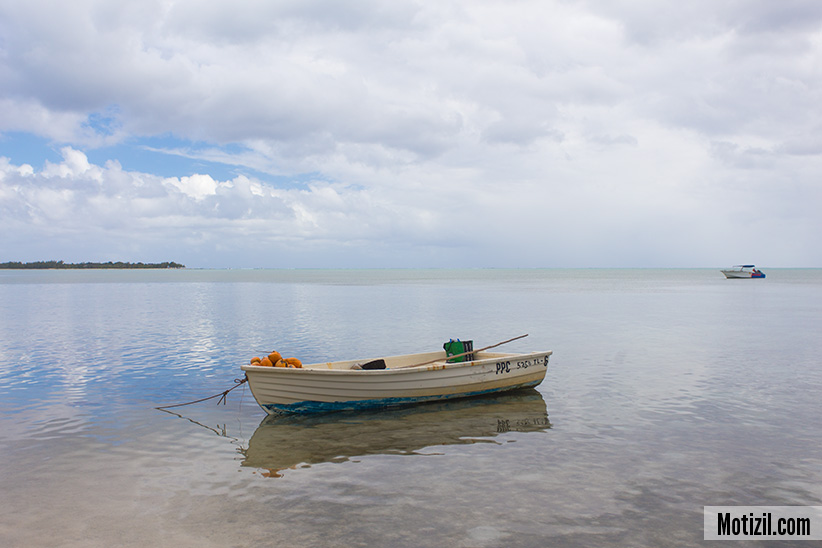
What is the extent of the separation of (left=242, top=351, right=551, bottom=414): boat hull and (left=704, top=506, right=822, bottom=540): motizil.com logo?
8702 millimetres

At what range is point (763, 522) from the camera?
9.14 meters

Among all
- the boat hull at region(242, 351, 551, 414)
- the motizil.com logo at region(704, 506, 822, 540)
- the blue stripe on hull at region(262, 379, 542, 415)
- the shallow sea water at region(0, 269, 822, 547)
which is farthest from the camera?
the blue stripe on hull at region(262, 379, 542, 415)

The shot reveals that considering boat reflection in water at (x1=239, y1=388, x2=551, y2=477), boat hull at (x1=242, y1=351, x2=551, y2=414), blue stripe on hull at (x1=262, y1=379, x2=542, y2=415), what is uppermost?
boat hull at (x1=242, y1=351, x2=551, y2=414)

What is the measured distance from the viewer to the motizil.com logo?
28.6ft

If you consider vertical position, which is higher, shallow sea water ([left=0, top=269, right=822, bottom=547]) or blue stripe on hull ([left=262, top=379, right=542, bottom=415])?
blue stripe on hull ([left=262, top=379, right=542, bottom=415])

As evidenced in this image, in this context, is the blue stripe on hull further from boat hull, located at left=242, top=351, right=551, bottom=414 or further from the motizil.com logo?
the motizil.com logo

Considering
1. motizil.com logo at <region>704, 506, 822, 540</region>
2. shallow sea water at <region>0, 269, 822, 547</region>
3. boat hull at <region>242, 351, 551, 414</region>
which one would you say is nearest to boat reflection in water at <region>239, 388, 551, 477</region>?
shallow sea water at <region>0, 269, 822, 547</region>

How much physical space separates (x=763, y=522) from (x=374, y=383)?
9750 mm

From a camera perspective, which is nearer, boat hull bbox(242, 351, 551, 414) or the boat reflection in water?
the boat reflection in water

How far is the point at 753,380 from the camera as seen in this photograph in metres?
21.1

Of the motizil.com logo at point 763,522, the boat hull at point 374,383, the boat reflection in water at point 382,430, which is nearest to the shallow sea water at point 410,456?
the boat reflection in water at point 382,430

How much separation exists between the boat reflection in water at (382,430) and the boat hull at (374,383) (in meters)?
Result: 0.31

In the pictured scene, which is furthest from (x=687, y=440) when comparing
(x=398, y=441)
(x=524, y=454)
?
(x=398, y=441)

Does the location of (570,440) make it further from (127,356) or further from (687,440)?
(127,356)
